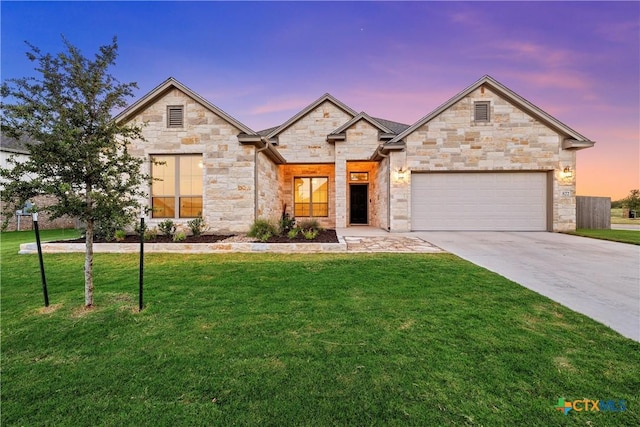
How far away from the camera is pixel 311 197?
1485cm

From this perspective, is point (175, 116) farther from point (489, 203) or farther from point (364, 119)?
point (489, 203)

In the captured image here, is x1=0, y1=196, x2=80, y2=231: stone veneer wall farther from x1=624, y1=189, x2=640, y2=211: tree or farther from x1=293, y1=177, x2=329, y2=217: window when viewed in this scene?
x1=624, y1=189, x2=640, y2=211: tree

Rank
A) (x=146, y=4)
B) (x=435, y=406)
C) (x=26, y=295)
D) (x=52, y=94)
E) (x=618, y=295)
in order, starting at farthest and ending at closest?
(x=146, y=4)
(x=26, y=295)
(x=618, y=295)
(x=52, y=94)
(x=435, y=406)

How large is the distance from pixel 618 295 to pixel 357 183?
11673mm

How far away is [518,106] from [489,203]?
414 centimetres

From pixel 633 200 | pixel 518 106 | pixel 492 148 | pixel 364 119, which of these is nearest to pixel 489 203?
pixel 492 148

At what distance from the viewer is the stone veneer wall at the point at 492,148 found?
10.7 meters

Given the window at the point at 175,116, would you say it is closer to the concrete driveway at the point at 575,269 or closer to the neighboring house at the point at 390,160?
the neighboring house at the point at 390,160

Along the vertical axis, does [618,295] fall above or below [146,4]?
below

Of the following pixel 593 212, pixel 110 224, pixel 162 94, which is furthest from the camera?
pixel 593 212

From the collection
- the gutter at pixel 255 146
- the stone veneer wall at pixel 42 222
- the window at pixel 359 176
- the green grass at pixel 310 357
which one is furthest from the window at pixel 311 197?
the stone veneer wall at pixel 42 222

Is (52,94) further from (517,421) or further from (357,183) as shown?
(357,183)

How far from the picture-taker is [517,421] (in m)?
1.60

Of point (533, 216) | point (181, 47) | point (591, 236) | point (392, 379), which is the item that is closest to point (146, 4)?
point (181, 47)
